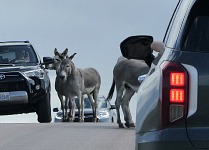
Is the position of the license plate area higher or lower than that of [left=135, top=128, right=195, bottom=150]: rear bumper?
lower

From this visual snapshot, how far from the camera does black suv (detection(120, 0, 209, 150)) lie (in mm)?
5875

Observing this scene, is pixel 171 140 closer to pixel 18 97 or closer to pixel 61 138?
pixel 61 138

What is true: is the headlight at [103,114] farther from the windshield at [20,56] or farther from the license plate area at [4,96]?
the license plate area at [4,96]

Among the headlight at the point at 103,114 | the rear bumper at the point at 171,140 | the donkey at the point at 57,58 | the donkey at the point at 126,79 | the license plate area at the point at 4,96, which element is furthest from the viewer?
the headlight at the point at 103,114

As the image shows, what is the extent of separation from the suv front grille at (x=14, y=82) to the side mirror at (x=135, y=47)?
17734mm

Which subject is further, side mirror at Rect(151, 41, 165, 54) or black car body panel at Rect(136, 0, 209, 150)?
side mirror at Rect(151, 41, 165, 54)

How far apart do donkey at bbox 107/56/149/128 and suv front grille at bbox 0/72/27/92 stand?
106 inches

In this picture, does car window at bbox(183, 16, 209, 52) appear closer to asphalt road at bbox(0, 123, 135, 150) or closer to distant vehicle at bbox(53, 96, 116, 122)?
asphalt road at bbox(0, 123, 135, 150)

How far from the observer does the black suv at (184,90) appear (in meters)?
5.88

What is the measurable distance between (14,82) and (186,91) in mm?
19407

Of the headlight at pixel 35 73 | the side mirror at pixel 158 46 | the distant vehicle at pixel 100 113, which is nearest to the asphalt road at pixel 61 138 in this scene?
the headlight at pixel 35 73

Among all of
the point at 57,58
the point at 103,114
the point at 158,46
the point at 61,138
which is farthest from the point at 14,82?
the point at 158,46

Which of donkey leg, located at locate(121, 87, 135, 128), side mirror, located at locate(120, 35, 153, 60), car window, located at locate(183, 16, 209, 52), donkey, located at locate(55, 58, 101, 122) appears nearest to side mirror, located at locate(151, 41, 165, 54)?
side mirror, located at locate(120, 35, 153, 60)

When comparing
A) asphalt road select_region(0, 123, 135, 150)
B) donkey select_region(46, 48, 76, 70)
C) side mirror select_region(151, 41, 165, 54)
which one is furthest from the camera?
donkey select_region(46, 48, 76, 70)
